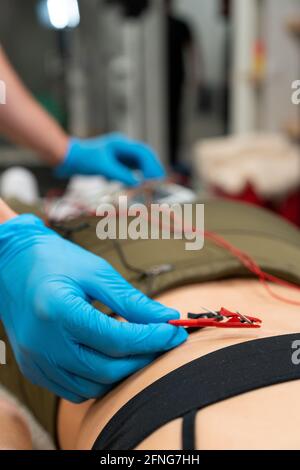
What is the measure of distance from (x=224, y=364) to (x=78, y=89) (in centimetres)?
404

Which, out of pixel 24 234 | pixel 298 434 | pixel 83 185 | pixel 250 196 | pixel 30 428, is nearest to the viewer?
pixel 298 434

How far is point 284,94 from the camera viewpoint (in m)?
3.18

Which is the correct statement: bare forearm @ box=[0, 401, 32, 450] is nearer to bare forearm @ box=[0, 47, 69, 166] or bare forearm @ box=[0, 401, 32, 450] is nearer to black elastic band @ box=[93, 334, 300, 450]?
black elastic band @ box=[93, 334, 300, 450]

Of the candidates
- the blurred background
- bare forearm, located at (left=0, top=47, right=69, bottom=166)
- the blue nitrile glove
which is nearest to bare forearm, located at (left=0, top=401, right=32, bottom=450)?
the blue nitrile glove

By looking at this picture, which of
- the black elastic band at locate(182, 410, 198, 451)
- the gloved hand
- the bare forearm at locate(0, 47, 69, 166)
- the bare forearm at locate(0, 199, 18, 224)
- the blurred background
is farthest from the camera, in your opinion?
the blurred background

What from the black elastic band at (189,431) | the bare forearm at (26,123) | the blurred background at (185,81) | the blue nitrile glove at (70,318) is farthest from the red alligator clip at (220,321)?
the blurred background at (185,81)

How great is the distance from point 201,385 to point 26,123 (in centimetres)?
82

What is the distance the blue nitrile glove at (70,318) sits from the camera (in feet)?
1.99

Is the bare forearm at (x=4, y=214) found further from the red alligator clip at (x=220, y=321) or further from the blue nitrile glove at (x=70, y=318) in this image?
the red alligator clip at (x=220, y=321)

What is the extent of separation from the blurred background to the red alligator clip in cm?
183

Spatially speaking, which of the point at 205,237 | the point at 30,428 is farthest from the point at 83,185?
the point at 30,428

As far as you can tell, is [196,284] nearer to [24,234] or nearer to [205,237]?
[205,237]

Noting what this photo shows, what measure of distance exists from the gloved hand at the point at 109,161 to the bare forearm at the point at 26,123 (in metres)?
0.03

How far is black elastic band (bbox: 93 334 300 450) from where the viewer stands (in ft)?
1.77
